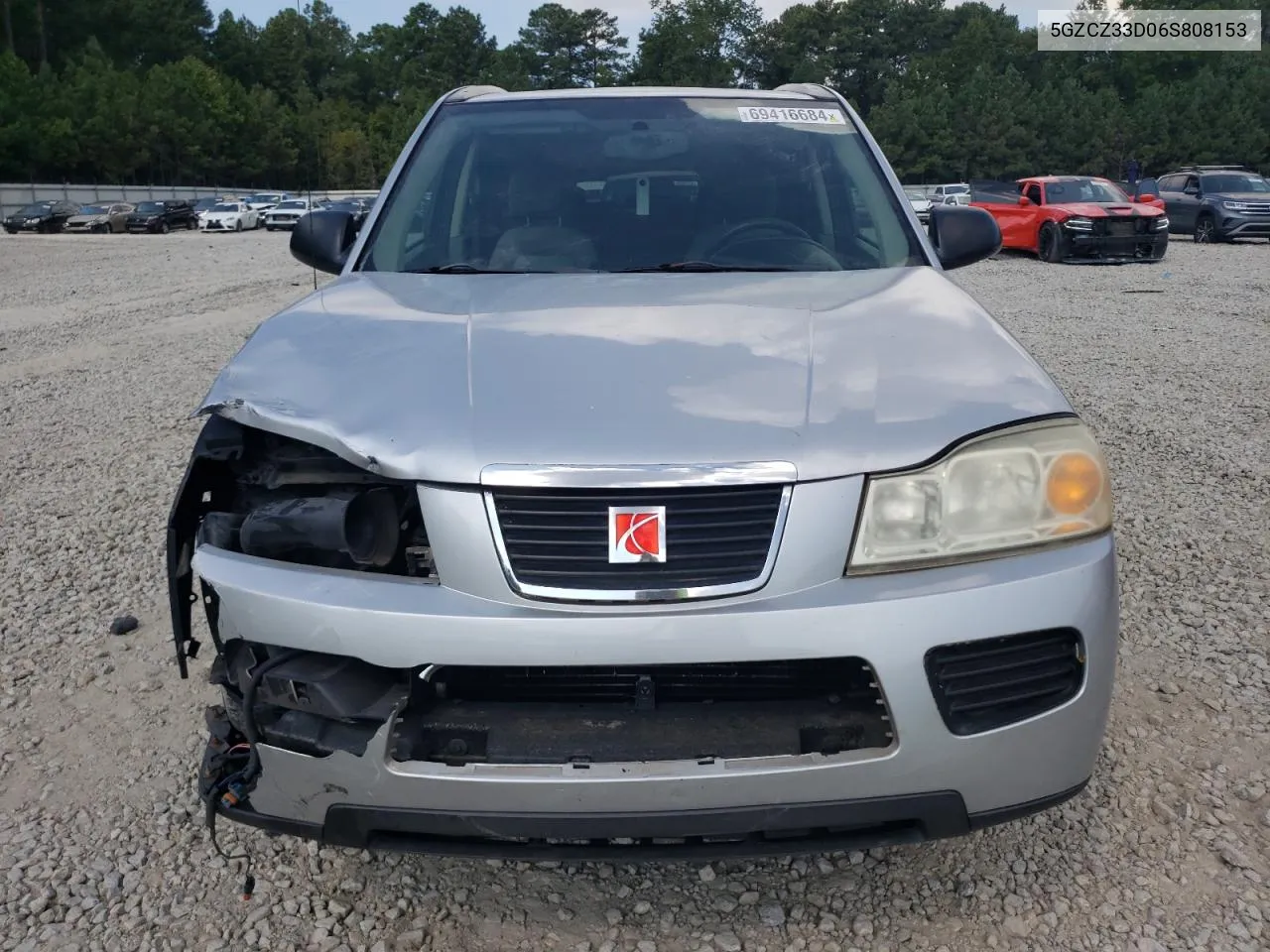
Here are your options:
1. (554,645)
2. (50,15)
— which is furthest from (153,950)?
(50,15)

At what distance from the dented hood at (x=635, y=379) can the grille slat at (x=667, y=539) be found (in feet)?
0.22

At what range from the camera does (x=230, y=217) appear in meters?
44.3

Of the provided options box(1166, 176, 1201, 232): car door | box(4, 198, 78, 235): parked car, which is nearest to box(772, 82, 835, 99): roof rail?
box(1166, 176, 1201, 232): car door

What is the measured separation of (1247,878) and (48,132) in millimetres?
76640

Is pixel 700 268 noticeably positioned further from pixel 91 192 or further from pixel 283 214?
pixel 91 192

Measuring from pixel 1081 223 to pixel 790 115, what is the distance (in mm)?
16183

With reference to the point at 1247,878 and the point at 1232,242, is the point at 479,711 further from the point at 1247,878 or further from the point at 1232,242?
the point at 1232,242

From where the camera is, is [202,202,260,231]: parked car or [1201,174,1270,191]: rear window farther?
[202,202,260,231]: parked car

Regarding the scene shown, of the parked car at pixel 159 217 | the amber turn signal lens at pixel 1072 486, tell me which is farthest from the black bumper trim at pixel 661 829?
the parked car at pixel 159 217

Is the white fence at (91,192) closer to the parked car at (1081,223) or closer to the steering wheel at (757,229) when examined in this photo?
the parked car at (1081,223)

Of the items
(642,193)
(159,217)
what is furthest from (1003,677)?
(159,217)

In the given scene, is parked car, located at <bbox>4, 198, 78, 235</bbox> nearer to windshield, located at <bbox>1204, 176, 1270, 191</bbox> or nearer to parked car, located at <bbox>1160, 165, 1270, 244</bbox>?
parked car, located at <bbox>1160, 165, 1270, 244</bbox>

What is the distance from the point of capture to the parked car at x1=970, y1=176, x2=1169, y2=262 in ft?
58.7

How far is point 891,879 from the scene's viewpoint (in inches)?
93.0
